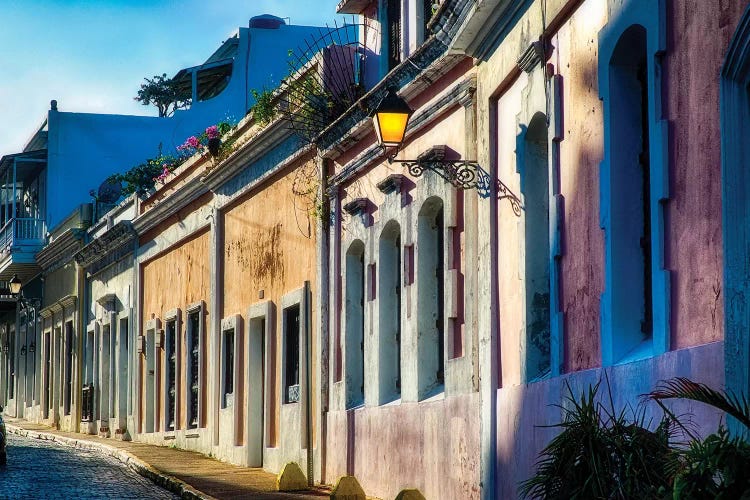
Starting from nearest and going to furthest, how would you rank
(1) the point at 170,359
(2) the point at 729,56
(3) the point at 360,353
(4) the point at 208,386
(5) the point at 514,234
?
(2) the point at 729,56 → (5) the point at 514,234 → (3) the point at 360,353 → (4) the point at 208,386 → (1) the point at 170,359

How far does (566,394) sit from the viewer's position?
943 centimetres

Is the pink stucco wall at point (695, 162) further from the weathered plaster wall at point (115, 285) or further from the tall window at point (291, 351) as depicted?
the weathered plaster wall at point (115, 285)

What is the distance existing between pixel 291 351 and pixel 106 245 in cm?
1273

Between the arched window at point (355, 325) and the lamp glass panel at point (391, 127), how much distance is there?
3.63m

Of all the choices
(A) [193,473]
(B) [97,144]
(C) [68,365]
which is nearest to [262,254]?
(A) [193,473]

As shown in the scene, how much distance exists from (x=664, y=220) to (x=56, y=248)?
28253 millimetres

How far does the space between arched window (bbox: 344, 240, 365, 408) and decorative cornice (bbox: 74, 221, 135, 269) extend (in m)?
12.4

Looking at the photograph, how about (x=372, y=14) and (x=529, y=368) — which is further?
(x=372, y=14)

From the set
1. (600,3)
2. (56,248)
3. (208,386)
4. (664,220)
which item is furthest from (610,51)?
(56,248)

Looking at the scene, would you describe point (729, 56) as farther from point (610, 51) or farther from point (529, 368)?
point (529, 368)

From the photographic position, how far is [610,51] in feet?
28.3

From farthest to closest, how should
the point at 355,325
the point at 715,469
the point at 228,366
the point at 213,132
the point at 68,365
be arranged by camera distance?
the point at 68,365
the point at 213,132
the point at 228,366
the point at 355,325
the point at 715,469

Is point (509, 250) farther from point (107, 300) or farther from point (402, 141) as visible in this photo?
point (107, 300)

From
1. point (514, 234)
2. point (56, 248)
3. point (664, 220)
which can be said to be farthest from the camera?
point (56, 248)
